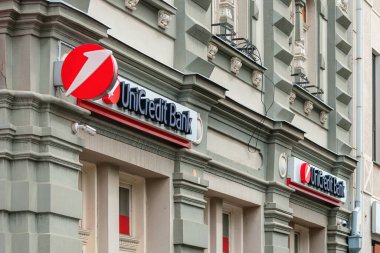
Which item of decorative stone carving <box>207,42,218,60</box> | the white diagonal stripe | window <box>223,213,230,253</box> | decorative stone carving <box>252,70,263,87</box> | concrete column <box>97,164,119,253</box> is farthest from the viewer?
decorative stone carving <box>252,70,263,87</box>

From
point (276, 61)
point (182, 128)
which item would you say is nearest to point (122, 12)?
point (182, 128)

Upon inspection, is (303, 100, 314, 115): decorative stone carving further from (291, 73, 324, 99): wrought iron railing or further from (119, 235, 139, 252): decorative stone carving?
(119, 235, 139, 252): decorative stone carving

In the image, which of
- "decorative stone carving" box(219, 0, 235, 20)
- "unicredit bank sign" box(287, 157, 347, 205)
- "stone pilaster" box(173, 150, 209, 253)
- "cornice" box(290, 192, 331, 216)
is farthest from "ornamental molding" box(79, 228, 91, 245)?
"cornice" box(290, 192, 331, 216)

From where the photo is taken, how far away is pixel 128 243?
55.8ft

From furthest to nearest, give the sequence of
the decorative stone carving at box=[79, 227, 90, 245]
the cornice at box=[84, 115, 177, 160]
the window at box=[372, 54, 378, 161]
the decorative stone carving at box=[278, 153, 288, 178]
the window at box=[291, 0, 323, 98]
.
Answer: the window at box=[372, 54, 378, 161]
the window at box=[291, 0, 323, 98]
the decorative stone carving at box=[278, 153, 288, 178]
the decorative stone carving at box=[79, 227, 90, 245]
the cornice at box=[84, 115, 177, 160]

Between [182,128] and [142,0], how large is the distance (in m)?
1.90

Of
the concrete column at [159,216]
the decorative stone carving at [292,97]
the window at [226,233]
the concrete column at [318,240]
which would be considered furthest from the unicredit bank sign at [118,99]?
the concrete column at [318,240]

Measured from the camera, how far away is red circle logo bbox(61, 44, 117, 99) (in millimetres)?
13828

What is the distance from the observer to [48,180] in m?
13.7

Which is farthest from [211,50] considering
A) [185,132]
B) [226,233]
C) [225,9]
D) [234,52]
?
[226,233]

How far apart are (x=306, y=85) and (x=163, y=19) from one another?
7.82 metres

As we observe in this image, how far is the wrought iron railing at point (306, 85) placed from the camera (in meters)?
24.1

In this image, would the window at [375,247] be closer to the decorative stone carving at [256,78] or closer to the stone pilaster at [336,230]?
the stone pilaster at [336,230]

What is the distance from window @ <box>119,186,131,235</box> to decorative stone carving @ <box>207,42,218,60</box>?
3.07m
